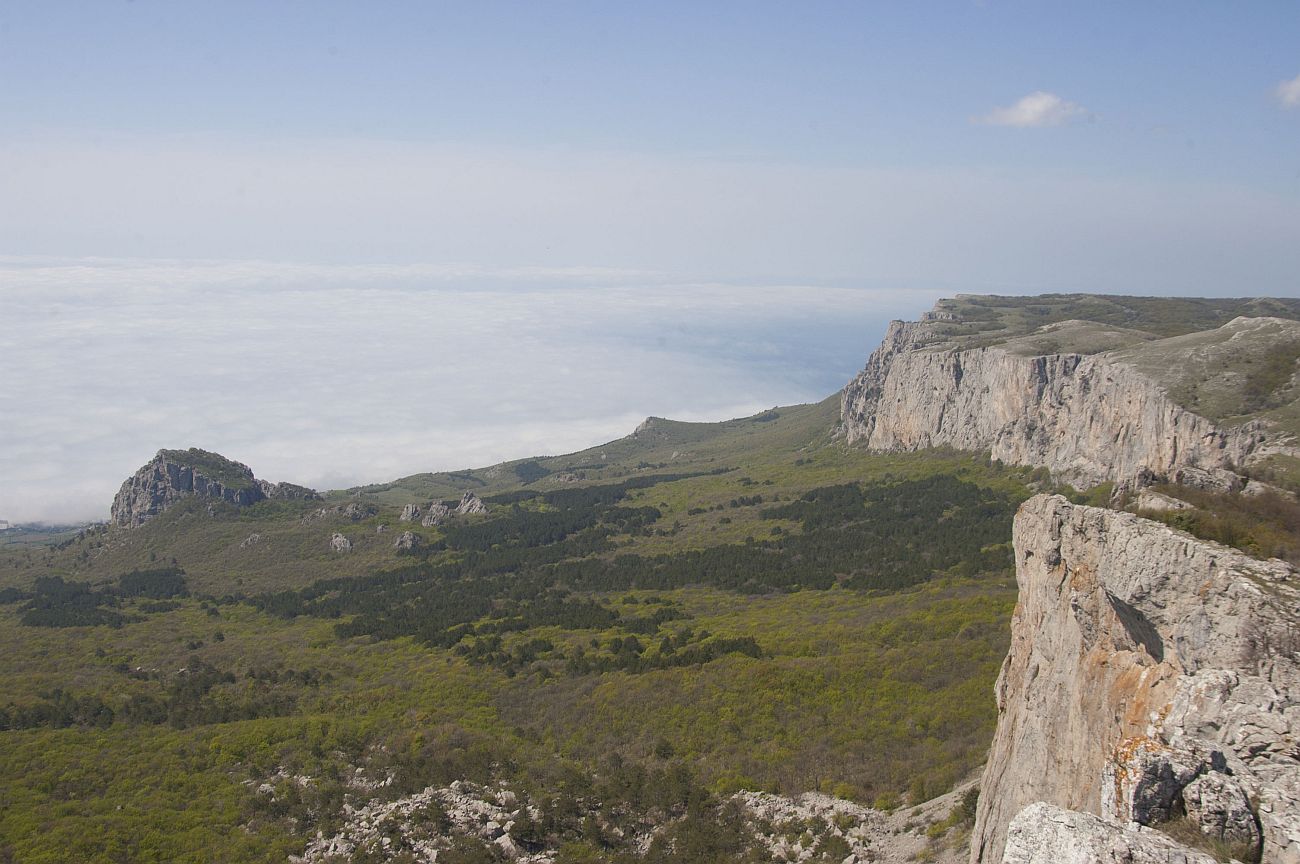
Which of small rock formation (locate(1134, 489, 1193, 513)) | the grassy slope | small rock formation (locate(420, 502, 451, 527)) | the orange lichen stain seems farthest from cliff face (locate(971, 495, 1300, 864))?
small rock formation (locate(420, 502, 451, 527))

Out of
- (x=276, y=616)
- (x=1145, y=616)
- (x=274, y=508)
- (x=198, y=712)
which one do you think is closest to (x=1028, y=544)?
(x=1145, y=616)

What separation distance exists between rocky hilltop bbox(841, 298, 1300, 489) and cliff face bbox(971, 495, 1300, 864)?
5.30 metres

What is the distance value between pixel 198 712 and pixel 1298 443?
6091 centimetres

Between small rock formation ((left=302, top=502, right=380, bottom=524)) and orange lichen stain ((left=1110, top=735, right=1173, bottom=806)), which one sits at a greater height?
orange lichen stain ((left=1110, top=735, right=1173, bottom=806))

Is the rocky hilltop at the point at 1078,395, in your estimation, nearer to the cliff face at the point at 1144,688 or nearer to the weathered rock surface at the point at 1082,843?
the cliff face at the point at 1144,688

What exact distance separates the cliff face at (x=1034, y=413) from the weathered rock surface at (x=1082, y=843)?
48.8 feet

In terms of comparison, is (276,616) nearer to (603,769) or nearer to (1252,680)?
(603,769)

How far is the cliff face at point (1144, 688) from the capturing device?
8.83 meters

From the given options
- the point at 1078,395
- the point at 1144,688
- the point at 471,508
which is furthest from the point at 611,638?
the point at 471,508

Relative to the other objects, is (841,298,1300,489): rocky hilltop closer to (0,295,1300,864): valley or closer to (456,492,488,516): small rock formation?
(0,295,1300,864): valley

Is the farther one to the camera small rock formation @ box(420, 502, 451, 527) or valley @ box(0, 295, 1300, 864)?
small rock formation @ box(420, 502, 451, 527)

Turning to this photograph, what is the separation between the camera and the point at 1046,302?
14525cm

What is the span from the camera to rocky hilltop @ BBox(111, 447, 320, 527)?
109562mm

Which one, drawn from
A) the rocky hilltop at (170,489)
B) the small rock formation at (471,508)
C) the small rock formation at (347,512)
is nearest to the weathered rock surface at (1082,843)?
the small rock formation at (347,512)
